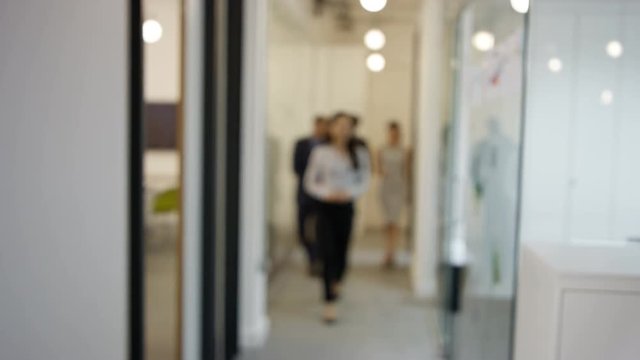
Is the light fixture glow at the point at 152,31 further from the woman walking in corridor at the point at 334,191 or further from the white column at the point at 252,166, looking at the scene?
the woman walking in corridor at the point at 334,191

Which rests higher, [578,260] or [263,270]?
[578,260]

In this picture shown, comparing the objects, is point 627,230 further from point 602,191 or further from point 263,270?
point 263,270

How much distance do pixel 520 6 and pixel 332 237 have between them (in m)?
3.05

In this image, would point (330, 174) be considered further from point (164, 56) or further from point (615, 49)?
point (615, 49)

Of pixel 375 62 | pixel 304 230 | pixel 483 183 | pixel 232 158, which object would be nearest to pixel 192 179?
pixel 232 158

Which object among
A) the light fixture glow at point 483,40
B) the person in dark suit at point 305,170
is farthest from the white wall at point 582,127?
the person in dark suit at point 305,170

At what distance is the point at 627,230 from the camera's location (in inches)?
91.9

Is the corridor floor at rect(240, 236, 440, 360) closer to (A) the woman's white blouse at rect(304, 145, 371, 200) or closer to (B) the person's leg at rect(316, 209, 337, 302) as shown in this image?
(B) the person's leg at rect(316, 209, 337, 302)

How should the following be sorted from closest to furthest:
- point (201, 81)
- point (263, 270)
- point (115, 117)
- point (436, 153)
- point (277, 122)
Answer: point (115, 117)
point (201, 81)
point (263, 270)
point (436, 153)
point (277, 122)

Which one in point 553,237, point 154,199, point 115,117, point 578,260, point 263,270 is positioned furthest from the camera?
point 263,270

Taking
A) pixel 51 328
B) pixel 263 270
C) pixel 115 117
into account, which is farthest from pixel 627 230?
pixel 263 270

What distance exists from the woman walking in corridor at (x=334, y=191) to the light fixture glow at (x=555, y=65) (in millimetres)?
2890

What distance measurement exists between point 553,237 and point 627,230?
0.27 meters

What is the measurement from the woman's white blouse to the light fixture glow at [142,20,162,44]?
2490mm
